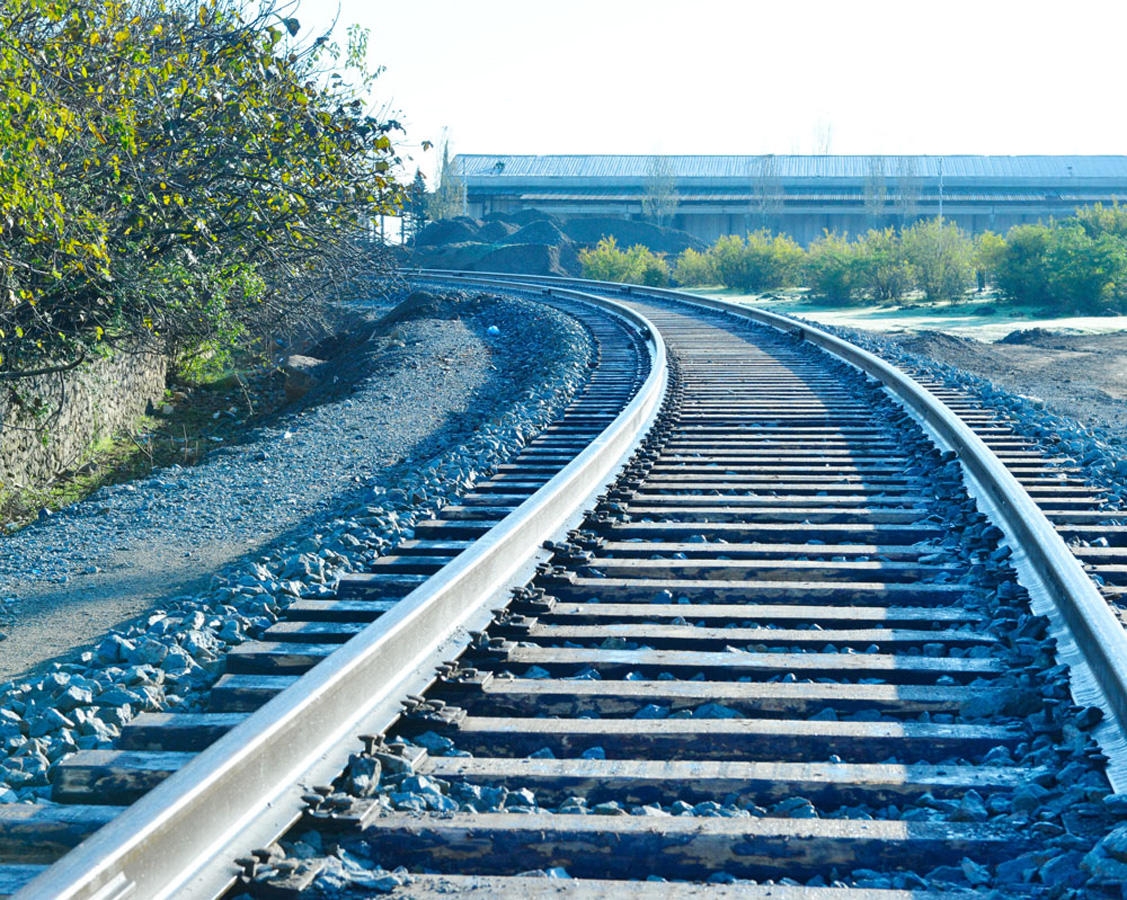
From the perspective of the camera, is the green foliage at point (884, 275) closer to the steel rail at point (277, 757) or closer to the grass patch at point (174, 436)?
the grass patch at point (174, 436)

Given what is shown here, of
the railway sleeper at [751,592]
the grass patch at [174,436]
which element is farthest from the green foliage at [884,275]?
the railway sleeper at [751,592]

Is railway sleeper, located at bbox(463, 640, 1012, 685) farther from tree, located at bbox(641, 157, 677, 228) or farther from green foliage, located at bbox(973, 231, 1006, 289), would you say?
tree, located at bbox(641, 157, 677, 228)

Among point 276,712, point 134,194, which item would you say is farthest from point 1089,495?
point 134,194

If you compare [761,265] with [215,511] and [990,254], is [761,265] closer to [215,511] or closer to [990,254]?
[990,254]

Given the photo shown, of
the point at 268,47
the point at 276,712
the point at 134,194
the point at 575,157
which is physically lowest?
the point at 276,712

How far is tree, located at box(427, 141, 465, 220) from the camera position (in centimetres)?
7119

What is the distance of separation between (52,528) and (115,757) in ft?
17.1

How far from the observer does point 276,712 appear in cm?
290

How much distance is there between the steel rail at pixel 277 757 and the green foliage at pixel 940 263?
1186 inches

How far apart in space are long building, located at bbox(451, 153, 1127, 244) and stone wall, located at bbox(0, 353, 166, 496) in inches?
2306

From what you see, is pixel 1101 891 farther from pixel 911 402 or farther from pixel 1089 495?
pixel 911 402

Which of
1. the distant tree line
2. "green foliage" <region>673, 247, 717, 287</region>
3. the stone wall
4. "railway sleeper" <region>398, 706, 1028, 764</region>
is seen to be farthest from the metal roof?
"railway sleeper" <region>398, 706, 1028, 764</region>

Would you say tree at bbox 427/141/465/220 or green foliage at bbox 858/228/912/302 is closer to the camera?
green foliage at bbox 858/228/912/302

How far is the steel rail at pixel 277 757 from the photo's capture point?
7.27ft
